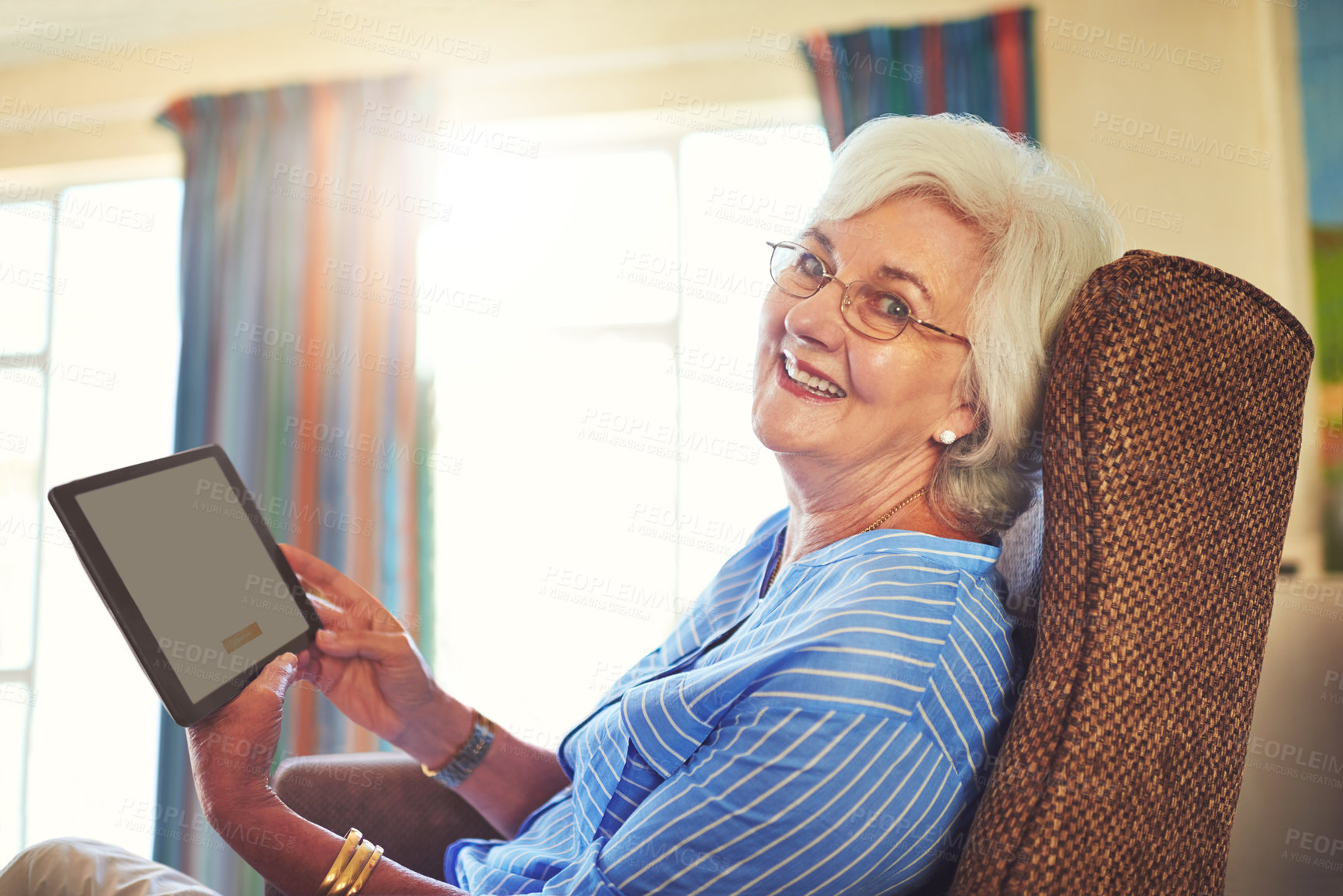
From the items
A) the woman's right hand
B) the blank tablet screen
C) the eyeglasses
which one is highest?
the eyeglasses

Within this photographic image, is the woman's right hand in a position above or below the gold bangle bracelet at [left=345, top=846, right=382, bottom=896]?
above

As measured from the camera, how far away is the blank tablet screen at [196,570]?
1015mm

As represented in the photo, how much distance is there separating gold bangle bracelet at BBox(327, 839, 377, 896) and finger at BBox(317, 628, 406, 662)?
33 centimetres

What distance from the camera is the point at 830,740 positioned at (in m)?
0.83

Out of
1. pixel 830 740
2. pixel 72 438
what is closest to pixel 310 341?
pixel 72 438

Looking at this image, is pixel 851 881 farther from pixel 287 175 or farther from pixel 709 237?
pixel 287 175

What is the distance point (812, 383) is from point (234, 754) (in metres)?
0.82

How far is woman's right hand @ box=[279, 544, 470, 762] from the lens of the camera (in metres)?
1.35

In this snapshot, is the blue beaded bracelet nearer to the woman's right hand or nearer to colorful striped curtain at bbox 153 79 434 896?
the woman's right hand

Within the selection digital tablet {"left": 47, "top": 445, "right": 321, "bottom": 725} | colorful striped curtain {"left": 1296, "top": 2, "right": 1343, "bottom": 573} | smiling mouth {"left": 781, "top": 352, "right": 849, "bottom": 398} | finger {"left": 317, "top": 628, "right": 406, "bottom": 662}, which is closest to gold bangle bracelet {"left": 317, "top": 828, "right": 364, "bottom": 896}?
digital tablet {"left": 47, "top": 445, "right": 321, "bottom": 725}

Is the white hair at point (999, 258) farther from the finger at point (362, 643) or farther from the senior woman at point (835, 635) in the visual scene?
the finger at point (362, 643)

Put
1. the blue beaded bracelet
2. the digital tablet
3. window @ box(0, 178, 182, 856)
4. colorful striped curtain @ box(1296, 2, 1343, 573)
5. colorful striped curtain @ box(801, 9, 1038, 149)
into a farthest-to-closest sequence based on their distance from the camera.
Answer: window @ box(0, 178, 182, 856)
colorful striped curtain @ box(801, 9, 1038, 149)
colorful striped curtain @ box(1296, 2, 1343, 573)
the blue beaded bracelet
the digital tablet

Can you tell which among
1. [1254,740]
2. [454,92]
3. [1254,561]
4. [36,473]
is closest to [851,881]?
[1254,561]

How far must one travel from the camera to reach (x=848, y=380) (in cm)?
114
